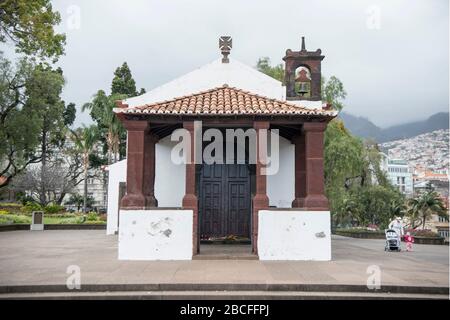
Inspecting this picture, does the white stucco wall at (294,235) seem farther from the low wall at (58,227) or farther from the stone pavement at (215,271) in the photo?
the low wall at (58,227)

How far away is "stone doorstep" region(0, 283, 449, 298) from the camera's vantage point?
24.0 feet

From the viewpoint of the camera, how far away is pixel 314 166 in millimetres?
11008

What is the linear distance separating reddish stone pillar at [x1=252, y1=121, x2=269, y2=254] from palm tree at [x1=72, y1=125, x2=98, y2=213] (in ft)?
96.4

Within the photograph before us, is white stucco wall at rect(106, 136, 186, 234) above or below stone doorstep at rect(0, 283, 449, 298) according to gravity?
above

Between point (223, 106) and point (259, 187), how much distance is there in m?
2.37

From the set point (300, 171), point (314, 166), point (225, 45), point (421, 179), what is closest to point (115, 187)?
point (225, 45)

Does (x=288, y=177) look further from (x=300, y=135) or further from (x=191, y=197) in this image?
(x=191, y=197)

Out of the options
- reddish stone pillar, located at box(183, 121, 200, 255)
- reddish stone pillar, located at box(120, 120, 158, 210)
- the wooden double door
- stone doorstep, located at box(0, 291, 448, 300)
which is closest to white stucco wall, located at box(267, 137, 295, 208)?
the wooden double door

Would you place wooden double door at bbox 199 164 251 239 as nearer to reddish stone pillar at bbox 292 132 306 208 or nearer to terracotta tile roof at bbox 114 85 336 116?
reddish stone pillar at bbox 292 132 306 208

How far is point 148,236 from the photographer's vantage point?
10469 mm

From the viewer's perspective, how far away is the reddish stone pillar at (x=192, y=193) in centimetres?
1066

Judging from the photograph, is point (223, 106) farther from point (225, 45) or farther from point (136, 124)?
point (225, 45)

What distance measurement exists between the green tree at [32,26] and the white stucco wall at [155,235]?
23.2 feet
